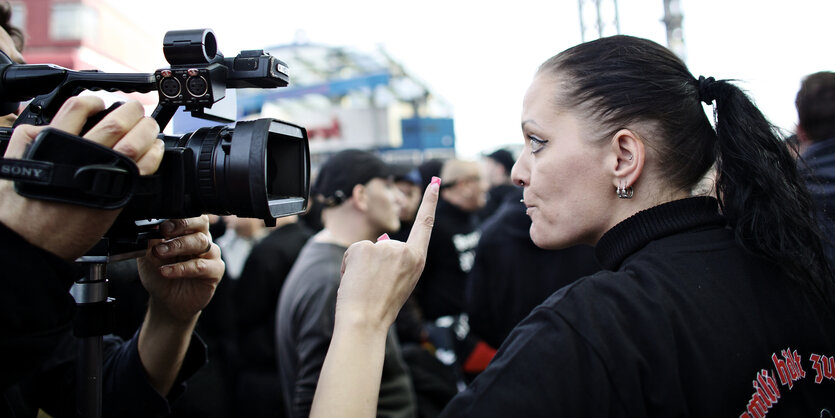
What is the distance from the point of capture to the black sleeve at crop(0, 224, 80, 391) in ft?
2.71

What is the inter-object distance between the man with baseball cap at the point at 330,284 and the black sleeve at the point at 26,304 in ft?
4.31

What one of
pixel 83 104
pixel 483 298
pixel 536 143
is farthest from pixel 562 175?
pixel 483 298

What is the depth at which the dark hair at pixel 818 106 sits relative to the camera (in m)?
2.49

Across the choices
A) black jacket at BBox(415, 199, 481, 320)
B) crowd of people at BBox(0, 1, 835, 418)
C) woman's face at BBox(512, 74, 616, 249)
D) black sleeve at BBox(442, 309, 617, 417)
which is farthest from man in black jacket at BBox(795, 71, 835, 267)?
black jacket at BBox(415, 199, 481, 320)

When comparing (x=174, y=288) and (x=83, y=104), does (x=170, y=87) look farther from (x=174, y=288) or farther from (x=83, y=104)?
(x=174, y=288)

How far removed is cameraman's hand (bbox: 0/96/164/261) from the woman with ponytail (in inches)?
16.9

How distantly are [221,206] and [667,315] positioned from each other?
0.82 meters

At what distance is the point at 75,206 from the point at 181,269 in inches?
16.3

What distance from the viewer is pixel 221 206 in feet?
3.53

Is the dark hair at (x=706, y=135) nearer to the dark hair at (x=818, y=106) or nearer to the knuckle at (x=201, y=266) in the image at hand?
the knuckle at (x=201, y=266)

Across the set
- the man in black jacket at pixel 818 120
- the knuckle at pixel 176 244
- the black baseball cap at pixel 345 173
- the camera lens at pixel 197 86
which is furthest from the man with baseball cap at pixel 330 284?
the man in black jacket at pixel 818 120

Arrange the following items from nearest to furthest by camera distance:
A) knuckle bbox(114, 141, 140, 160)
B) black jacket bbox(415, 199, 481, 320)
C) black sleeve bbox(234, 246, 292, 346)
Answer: knuckle bbox(114, 141, 140, 160), black sleeve bbox(234, 246, 292, 346), black jacket bbox(415, 199, 481, 320)

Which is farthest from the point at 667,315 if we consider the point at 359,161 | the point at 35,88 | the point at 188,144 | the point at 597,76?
the point at 359,161

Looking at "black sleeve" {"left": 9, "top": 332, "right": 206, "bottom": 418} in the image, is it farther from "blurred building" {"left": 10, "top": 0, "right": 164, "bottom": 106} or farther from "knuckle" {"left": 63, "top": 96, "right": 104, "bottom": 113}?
"blurred building" {"left": 10, "top": 0, "right": 164, "bottom": 106}
